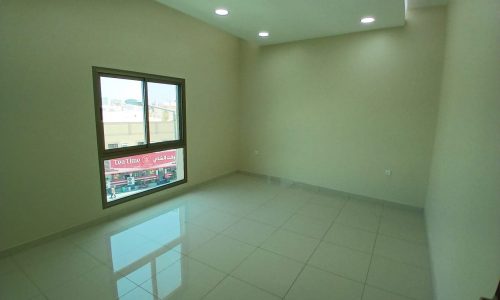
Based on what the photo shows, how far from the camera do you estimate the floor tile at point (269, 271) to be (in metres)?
2.08

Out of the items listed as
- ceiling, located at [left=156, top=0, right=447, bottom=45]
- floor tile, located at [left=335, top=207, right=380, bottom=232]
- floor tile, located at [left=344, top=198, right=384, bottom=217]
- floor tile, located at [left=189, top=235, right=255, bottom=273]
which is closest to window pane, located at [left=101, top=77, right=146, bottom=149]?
ceiling, located at [left=156, top=0, right=447, bottom=45]

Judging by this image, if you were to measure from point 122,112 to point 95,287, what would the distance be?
2097mm

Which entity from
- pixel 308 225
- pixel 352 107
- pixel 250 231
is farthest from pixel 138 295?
pixel 352 107

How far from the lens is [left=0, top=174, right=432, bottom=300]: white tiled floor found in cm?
201

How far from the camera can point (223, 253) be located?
2.53 m

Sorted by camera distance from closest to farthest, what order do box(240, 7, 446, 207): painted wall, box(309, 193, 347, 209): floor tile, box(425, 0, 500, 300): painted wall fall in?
box(425, 0, 500, 300): painted wall → box(240, 7, 446, 207): painted wall → box(309, 193, 347, 209): floor tile

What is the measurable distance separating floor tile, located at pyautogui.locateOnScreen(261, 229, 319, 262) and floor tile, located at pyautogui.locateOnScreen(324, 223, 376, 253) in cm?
25

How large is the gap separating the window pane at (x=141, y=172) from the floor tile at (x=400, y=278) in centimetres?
314

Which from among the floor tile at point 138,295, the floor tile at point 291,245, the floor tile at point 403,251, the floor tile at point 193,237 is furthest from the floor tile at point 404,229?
the floor tile at point 138,295

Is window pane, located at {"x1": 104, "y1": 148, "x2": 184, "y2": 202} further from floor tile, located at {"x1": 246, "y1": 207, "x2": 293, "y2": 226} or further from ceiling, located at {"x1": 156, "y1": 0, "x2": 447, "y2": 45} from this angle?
ceiling, located at {"x1": 156, "y1": 0, "x2": 447, "y2": 45}

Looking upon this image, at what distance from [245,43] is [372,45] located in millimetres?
2447

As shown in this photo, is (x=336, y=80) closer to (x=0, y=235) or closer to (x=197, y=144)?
(x=197, y=144)

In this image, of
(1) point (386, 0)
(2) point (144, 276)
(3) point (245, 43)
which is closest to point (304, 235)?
(2) point (144, 276)

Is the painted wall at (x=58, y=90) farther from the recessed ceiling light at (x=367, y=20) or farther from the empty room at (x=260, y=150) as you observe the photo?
the recessed ceiling light at (x=367, y=20)
